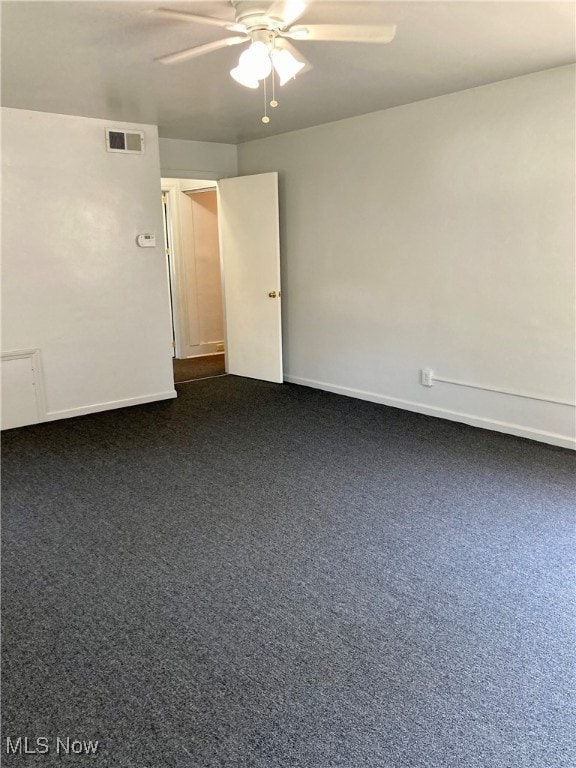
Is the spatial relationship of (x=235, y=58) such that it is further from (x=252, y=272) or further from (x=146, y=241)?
(x=252, y=272)

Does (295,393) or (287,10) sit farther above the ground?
(287,10)

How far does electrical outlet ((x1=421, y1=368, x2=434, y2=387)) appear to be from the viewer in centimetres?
473

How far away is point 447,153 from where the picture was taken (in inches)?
169

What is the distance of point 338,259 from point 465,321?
4.87 ft

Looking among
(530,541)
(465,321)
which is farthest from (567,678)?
(465,321)

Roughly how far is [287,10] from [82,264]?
312cm

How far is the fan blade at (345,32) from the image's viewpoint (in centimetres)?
235

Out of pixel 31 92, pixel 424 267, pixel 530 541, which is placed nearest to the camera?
pixel 530 541

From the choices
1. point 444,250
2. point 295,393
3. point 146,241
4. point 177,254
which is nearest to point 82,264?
point 146,241

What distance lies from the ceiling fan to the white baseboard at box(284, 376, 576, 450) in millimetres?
2852

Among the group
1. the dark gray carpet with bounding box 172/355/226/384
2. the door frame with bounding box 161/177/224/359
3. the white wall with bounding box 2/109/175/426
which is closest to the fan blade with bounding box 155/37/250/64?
the white wall with bounding box 2/109/175/426

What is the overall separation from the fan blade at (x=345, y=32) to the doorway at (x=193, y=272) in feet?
14.6

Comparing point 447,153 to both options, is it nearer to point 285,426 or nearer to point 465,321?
point 465,321

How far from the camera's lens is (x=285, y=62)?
262 cm
